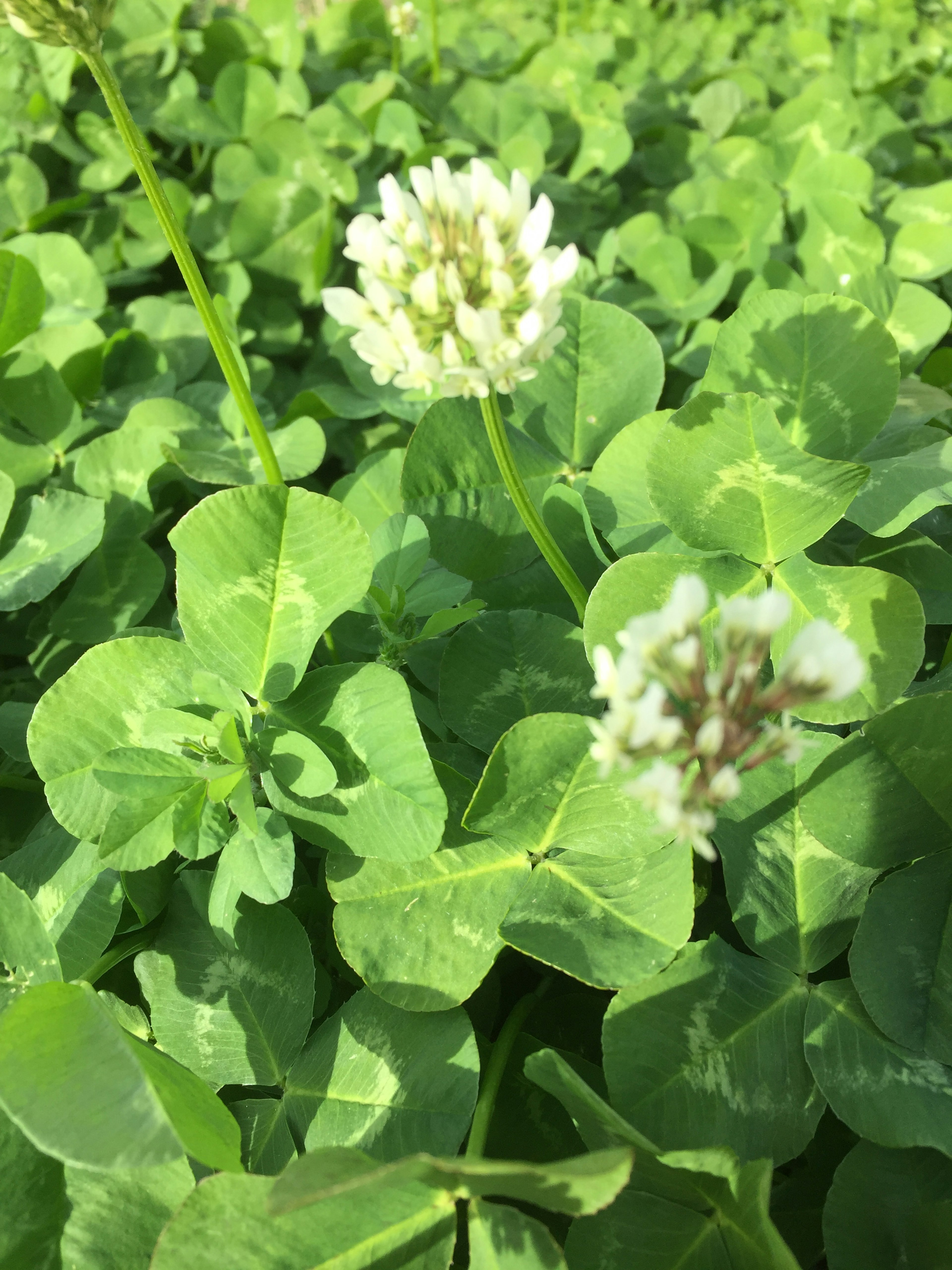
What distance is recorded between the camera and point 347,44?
2520mm

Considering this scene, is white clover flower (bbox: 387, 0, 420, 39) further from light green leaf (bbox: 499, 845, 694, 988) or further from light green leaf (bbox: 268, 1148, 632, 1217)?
light green leaf (bbox: 268, 1148, 632, 1217)

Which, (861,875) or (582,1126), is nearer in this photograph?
(582,1126)

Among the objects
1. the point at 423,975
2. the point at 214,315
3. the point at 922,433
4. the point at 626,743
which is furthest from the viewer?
the point at 922,433

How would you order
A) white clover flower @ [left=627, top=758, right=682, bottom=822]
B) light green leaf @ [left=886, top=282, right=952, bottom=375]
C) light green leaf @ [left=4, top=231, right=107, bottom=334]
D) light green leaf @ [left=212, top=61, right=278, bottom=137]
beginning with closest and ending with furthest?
white clover flower @ [left=627, top=758, right=682, bottom=822] → light green leaf @ [left=886, top=282, right=952, bottom=375] → light green leaf @ [left=4, top=231, right=107, bottom=334] → light green leaf @ [left=212, top=61, right=278, bottom=137]

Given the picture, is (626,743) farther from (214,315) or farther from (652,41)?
(652,41)

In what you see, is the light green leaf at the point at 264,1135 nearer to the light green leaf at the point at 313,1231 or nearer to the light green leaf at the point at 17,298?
the light green leaf at the point at 313,1231

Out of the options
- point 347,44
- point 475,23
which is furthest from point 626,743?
point 475,23

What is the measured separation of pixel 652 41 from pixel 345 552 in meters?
2.54

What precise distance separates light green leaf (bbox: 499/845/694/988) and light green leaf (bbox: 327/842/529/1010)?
0.04 metres

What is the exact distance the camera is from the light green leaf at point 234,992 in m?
1.08

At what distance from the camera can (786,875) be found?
1087 mm

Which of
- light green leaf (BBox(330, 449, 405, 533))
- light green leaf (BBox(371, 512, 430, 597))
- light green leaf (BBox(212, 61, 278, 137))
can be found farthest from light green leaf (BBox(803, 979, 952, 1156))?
light green leaf (BBox(212, 61, 278, 137))

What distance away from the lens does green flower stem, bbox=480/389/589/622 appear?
3.10 ft

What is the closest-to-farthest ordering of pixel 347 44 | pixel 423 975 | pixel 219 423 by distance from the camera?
1. pixel 423 975
2. pixel 219 423
3. pixel 347 44
